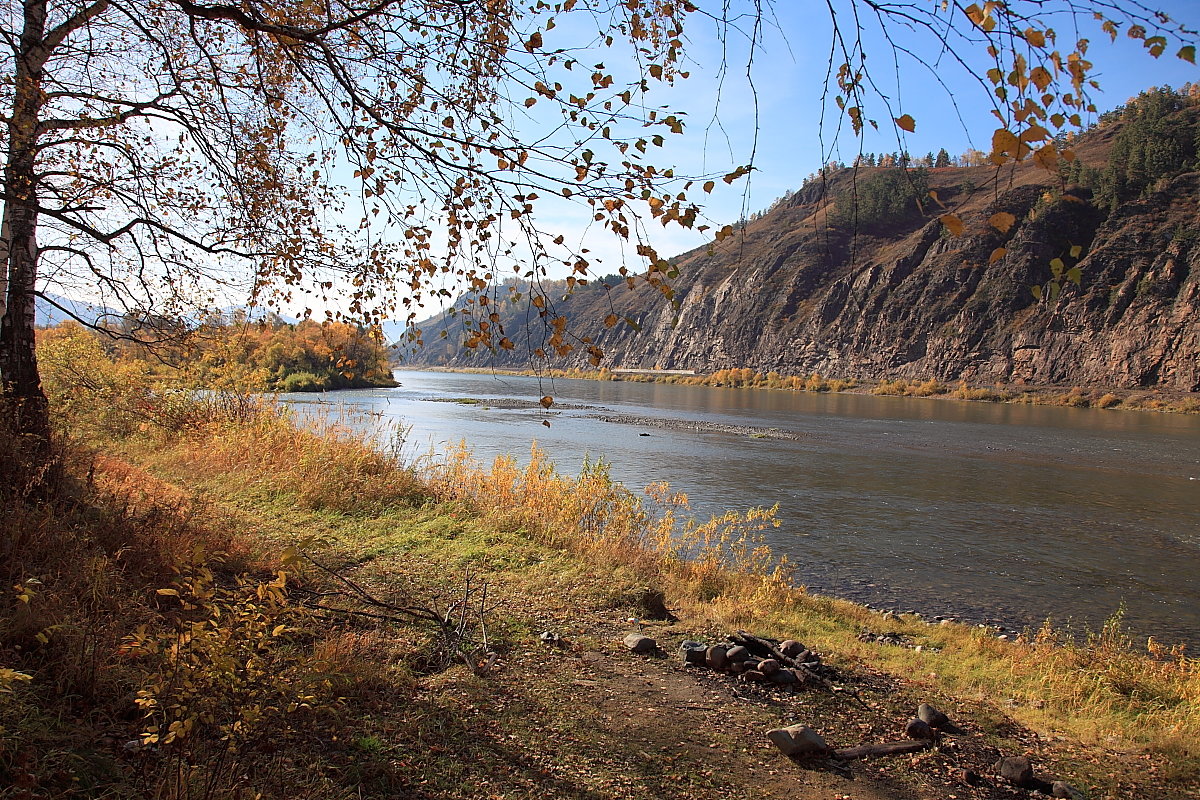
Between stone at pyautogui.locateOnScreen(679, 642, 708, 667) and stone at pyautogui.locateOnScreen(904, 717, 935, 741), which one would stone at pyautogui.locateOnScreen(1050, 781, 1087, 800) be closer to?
A: stone at pyautogui.locateOnScreen(904, 717, 935, 741)

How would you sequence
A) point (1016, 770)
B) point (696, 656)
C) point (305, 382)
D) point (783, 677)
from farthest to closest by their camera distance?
point (305, 382), point (696, 656), point (783, 677), point (1016, 770)

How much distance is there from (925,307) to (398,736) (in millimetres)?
108289

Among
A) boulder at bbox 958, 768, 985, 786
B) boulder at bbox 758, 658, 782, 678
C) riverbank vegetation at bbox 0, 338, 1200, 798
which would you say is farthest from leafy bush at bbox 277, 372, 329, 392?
boulder at bbox 958, 768, 985, 786

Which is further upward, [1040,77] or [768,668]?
[1040,77]

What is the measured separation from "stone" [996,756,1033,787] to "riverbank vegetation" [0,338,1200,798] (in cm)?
45

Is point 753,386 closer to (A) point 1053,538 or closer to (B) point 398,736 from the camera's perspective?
(A) point 1053,538

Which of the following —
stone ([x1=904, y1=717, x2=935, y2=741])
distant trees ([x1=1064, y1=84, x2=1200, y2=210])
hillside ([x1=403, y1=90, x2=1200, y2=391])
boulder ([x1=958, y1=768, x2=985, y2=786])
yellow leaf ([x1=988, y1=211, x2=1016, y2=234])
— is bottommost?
boulder ([x1=958, y1=768, x2=985, y2=786])

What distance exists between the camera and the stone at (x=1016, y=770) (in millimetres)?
4691

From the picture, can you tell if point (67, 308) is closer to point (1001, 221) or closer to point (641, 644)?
point (641, 644)

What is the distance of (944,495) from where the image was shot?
73.7 feet

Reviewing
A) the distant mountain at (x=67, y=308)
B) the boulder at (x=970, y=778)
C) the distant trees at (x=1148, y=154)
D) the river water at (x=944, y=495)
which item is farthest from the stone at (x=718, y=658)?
the distant trees at (x=1148, y=154)

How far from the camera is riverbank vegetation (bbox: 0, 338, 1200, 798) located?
3.36m

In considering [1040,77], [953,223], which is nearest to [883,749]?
[953,223]

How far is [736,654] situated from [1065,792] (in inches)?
97.1
